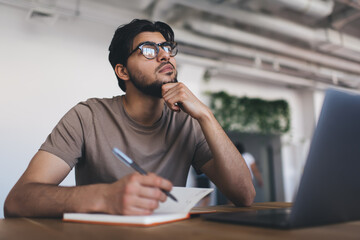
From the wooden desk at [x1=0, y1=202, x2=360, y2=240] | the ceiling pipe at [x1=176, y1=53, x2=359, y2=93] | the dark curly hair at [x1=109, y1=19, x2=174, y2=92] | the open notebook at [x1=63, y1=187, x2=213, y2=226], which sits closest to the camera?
the wooden desk at [x1=0, y1=202, x2=360, y2=240]

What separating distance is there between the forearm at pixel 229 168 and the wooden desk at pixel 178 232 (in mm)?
511

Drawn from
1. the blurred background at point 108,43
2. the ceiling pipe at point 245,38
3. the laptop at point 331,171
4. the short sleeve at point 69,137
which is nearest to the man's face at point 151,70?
the short sleeve at point 69,137

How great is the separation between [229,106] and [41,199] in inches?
209

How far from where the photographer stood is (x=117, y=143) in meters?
1.30

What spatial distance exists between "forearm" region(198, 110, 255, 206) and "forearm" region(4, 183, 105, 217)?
56 centimetres

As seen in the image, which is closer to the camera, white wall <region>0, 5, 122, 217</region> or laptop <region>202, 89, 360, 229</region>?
laptop <region>202, 89, 360, 229</region>

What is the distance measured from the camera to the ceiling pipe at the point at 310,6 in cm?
332

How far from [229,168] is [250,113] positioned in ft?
17.2

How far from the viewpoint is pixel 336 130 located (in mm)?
563

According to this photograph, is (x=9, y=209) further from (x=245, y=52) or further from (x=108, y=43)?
(x=245, y=52)

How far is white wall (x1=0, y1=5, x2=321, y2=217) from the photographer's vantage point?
3789 millimetres

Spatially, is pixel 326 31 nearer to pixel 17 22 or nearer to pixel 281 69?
pixel 281 69

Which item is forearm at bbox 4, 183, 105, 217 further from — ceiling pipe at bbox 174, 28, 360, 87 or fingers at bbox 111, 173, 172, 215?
ceiling pipe at bbox 174, 28, 360, 87

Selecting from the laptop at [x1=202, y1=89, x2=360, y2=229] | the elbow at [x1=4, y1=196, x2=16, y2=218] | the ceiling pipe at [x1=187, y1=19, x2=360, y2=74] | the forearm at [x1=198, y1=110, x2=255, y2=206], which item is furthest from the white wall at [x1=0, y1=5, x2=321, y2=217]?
the laptop at [x1=202, y1=89, x2=360, y2=229]
